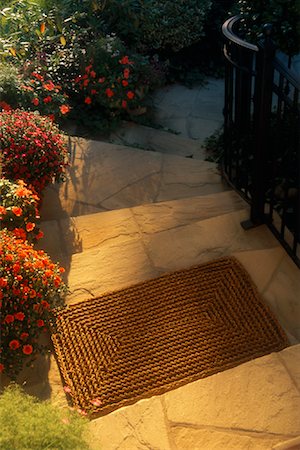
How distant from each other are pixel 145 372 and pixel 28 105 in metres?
2.63

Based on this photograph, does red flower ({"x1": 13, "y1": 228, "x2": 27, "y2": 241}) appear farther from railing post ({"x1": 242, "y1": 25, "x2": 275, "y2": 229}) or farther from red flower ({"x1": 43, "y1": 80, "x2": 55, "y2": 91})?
red flower ({"x1": 43, "y1": 80, "x2": 55, "y2": 91})

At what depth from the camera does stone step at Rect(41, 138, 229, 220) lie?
367 centimetres

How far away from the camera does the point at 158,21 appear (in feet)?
20.0

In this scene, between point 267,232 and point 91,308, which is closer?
point 91,308

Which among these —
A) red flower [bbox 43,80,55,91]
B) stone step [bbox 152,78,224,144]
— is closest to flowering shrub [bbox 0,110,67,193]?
red flower [bbox 43,80,55,91]

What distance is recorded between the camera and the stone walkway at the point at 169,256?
201 centimetres

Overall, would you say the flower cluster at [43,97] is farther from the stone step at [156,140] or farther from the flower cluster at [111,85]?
the stone step at [156,140]

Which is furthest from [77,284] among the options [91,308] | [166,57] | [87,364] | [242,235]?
[166,57]

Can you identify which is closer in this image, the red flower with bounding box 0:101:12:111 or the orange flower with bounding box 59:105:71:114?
the red flower with bounding box 0:101:12:111

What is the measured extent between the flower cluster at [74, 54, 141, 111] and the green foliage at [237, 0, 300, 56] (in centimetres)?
127

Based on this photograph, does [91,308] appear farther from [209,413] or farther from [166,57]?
[166,57]

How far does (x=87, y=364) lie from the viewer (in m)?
2.31

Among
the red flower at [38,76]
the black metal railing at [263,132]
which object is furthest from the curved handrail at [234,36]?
the red flower at [38,76]

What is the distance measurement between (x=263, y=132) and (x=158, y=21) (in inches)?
146
